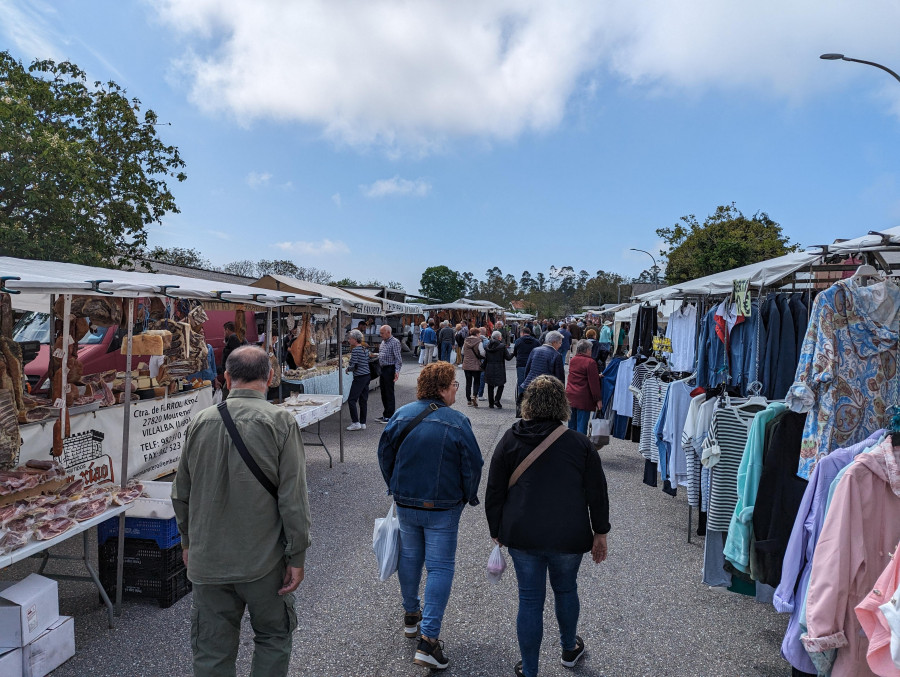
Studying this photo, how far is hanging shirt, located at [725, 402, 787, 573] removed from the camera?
302 centimetres

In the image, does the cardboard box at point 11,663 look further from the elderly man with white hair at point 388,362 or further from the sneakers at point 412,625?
the elderly man with white hair at point 388,362

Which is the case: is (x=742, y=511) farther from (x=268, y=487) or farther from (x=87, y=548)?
(x=87, y=548)

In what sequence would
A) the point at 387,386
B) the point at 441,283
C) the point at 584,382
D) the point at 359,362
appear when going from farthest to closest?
1. the point at 441,283
2. the point at 387,386
3. the point at 359,362
4. the point at 584,382

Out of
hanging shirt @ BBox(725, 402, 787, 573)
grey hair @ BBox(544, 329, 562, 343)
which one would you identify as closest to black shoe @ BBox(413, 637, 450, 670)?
hanging shirt @ BBox(725, 402, 787, 573)

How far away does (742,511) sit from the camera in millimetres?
3037

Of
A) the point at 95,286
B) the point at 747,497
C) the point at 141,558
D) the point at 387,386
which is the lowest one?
the point at 141,558

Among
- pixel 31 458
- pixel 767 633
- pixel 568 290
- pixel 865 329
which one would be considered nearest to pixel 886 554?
pixel 865 329

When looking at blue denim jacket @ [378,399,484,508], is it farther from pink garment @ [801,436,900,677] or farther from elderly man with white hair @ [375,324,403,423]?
elderly man with white hair @ [375,324,403,423]

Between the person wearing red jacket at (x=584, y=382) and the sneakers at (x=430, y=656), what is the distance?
446 cm

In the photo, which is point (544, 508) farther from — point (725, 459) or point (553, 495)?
point (725, 459)

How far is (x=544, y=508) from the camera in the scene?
2.78 meters

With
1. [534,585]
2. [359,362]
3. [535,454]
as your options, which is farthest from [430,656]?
Answer: [359,362]

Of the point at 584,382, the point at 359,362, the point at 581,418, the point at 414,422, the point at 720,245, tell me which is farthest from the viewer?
the point at 720,245

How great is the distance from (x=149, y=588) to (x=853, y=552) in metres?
4.14
